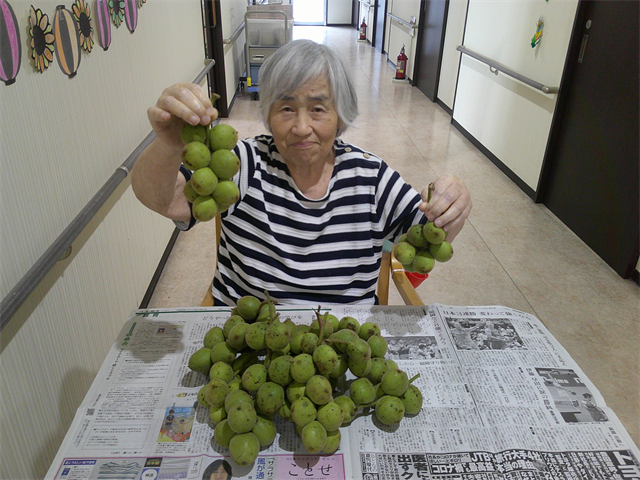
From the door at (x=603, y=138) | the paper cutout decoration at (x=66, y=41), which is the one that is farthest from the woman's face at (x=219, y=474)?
the door at (x=603, y=138)

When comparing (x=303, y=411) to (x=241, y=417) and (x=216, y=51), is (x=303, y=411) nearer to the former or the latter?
(x=241, y=417)

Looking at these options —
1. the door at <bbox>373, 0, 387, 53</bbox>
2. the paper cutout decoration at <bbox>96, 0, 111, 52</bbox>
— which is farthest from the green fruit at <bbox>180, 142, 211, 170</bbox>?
the door at <bbox>373, 0, 387, 53</bbox>

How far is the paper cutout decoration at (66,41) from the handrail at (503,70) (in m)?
3.01

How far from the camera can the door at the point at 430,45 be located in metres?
6.13

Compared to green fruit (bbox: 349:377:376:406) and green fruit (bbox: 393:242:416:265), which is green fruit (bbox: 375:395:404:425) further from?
green fruit (bbox: 393:242:416:265)

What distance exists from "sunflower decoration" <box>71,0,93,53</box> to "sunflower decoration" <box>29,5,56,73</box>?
24 centimetres

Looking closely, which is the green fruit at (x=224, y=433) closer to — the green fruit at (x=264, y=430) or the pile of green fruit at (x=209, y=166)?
the green fruit at (x=264, y=430)

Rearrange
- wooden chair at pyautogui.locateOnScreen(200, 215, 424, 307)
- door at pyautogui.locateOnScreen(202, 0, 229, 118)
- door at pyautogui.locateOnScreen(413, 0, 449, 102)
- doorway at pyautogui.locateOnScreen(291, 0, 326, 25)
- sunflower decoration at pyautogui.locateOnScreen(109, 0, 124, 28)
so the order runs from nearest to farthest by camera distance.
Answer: wooden chair at pyautogui.locateOnScreen(200, 215, 424, 307)
sunflower decoration at pyautogui.locateOnScreen(109, 0, 124, 28)
door at pyautogui.locateOnScreen(202, 0, 229, 118)
door at pyautogui.locateOnScreen(413, 0, 449, 102)
doorway at pyautogui.locateOnScreen(291, 0, 326, 25)

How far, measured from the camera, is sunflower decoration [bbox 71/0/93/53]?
173 centimetres

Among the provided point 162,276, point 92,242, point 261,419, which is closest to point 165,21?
point 162,276

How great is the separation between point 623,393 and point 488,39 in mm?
3575

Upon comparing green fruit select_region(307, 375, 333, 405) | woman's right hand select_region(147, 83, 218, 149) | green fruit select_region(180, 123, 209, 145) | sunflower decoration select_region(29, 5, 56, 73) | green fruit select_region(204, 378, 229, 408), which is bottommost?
green fruit select_region(204, 378, 229, 408)

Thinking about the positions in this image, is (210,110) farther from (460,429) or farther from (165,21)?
(165,21)

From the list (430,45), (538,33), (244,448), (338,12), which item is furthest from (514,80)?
(338,12)
